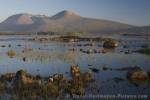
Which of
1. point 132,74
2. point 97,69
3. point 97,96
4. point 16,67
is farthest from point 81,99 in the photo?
point 16,67

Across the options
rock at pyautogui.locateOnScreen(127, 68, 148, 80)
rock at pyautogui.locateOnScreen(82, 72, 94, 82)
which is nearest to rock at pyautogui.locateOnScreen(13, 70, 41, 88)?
rock at pyautogui.locateOnScreen(82, 72, 94, 82)

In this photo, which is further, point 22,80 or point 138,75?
point 138,75

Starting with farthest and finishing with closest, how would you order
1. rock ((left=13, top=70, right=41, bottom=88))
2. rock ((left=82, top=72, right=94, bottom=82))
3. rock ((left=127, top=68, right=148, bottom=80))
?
rock ((left=127, top=68, right=148, bottom=80)) → rock ((left=82, top=72, right=94, bottom=82)) → rock ((left=13, top=70, right=41, bottom=88))

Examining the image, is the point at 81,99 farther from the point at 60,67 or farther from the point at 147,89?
the point at 60,67

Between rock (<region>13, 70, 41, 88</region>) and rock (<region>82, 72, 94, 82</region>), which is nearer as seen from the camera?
rock (<region>13, 70, 41, 88</region>)

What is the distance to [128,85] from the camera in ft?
75.8

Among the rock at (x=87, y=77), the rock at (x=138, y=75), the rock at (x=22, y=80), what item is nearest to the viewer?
the rock at (x=22, y=80)

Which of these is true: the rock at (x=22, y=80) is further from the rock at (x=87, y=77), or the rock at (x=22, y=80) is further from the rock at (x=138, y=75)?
the rock at (x=138, y=75)

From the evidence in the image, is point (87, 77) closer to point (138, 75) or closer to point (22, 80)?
point (138, 75)

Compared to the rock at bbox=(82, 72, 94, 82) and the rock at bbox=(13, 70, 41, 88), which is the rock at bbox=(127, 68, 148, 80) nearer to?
the rock at bbox=(82, 72, 94, 82)

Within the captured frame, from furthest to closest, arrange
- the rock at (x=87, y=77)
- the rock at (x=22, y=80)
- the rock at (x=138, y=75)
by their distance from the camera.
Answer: the rock at (x=138, y=75)
the rock at (x=87, y=77)
the rock at (x=22, y=80)

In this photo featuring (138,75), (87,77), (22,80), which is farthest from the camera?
(138,75)

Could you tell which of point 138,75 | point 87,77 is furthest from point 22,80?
point 138,75

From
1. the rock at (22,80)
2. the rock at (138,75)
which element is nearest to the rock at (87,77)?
the rock at (138,75)
